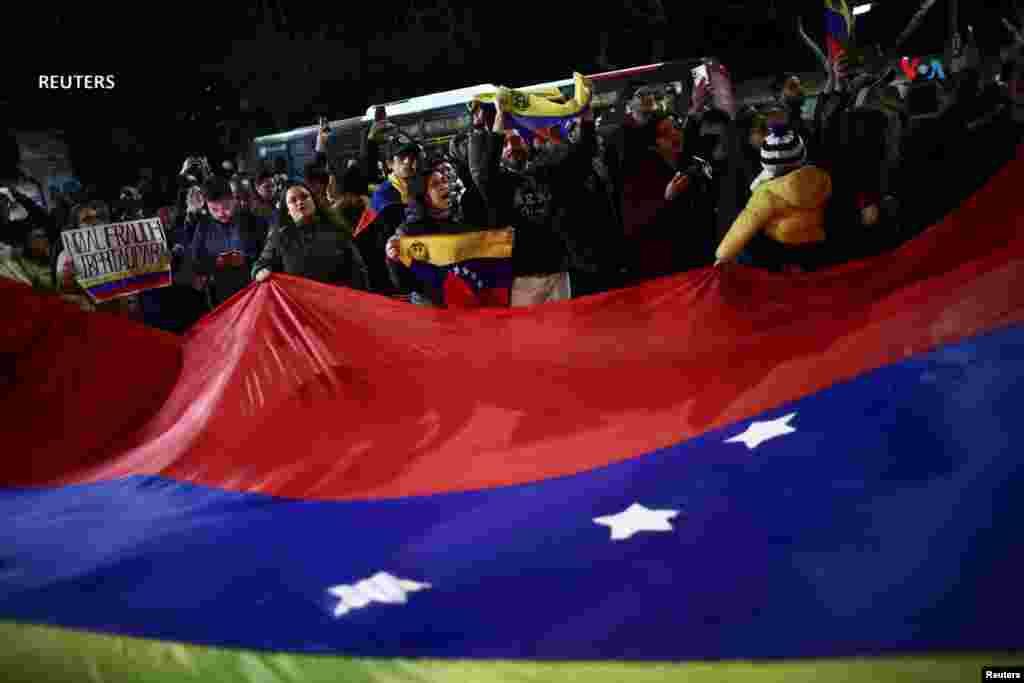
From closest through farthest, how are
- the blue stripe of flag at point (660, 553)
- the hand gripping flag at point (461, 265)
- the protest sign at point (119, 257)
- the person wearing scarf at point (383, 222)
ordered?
the blue stripe of flag at point (660, 553)
the hand gripping flag at point (461, 265)
the person wearing scarf at point (383, 222)
the protest sign at point (119, 257)

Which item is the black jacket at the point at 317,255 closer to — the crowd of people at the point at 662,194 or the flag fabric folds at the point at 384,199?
the crowd of people at the point at 662,194

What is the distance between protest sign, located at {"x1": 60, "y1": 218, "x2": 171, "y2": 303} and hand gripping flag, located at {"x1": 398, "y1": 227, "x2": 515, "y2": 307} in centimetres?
226

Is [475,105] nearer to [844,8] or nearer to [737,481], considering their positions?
[844,8]

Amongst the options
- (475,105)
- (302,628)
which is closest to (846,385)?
(302,628)

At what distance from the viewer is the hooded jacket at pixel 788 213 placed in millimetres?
4242

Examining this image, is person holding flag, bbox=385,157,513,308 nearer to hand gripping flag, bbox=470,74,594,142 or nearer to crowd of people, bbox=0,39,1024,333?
crowd of people, bbox=0,39,1024,333

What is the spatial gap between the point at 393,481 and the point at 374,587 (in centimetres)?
91

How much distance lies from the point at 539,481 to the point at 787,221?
6.59ft

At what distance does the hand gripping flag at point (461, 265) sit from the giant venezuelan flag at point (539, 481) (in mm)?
550

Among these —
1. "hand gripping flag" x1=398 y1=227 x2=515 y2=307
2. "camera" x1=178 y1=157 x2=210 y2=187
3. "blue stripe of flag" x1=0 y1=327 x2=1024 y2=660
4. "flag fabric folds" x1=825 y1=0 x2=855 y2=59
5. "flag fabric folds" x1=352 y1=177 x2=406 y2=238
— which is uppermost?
"flag fabric folds" x1=825 y1=0 x2=855 y2=59

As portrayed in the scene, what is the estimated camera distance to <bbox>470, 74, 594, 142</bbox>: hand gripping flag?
547cm

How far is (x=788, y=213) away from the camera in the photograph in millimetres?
4258

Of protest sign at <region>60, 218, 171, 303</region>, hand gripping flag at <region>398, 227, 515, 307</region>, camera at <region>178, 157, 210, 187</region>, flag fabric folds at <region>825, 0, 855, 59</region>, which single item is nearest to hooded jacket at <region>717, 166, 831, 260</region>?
hand gripping flag at <region>398, 227, 515, 307</region>

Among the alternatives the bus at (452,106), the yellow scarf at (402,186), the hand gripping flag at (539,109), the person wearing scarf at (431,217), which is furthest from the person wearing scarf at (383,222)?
the bus at (452,106)
